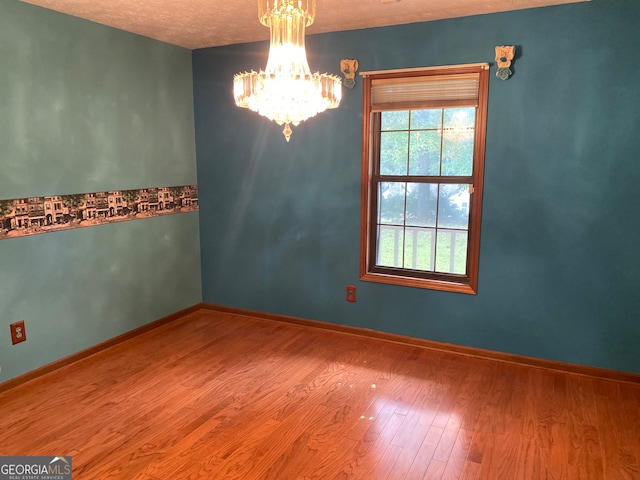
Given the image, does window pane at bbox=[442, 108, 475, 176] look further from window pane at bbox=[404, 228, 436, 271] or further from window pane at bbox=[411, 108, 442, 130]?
window pane at bbox=[404, 228, 436, 271]

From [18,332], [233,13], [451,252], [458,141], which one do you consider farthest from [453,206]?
[18,332]

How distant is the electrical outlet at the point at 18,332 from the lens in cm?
288

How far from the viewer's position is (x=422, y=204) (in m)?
3.53

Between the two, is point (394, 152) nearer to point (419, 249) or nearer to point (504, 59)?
point (419, 249)

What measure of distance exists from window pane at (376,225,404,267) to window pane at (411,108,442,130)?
2.54 ft

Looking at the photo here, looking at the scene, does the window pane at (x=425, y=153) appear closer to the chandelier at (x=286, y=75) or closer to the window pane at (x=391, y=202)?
the window pane at (x=391, y=202)

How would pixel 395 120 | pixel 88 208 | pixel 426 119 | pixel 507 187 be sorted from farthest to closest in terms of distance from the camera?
pixel 395 120 < pixel 426 119 < pixel 88 208 < pixel 507 187

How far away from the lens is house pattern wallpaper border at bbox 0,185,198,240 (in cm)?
286

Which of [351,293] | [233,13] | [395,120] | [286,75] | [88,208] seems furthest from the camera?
[351,293]

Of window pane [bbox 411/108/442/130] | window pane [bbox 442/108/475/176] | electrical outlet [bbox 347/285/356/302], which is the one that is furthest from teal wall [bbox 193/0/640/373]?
window pane [bbox 411/108/442/130]

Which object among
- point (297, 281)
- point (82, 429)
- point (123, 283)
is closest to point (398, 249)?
point (297, 281)

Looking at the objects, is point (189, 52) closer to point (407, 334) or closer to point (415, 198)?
point (415, 198)

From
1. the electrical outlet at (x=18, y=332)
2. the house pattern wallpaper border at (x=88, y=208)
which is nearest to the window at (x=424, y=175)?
the house pattern wallpaper border at (x=88, y=208)

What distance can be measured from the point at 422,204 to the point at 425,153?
14.7 inches
